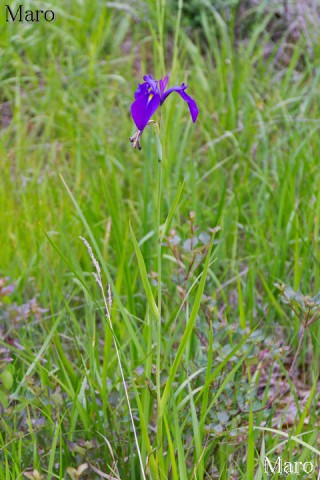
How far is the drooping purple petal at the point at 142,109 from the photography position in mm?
1208

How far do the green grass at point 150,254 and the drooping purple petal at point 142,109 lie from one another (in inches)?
3.0

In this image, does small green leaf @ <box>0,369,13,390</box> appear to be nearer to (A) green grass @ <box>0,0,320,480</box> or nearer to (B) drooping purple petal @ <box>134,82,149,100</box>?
(A) green grass @ <box>0,0,320,480</box>

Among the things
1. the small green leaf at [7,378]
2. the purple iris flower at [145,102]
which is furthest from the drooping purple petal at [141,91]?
the small green leaf at [7,378]

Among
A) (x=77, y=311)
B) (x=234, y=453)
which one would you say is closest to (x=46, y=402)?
(x=234, y=453)

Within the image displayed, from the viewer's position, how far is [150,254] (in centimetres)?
216

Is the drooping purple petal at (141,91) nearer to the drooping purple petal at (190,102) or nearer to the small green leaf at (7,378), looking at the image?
the drooping purple petal at (190,102)

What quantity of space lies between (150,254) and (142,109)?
99 centimetres

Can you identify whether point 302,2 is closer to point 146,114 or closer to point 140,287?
point 140,287

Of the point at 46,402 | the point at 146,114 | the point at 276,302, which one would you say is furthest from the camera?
the point at 276,302

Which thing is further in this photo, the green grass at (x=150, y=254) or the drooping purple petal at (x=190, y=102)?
the green grass at (x=150, y=254)

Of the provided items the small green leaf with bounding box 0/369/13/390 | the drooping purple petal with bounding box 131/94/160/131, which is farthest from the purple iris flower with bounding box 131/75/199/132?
the small green leaf with bounding box 0/369/13/390

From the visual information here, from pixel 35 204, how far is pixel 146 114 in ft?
4.43

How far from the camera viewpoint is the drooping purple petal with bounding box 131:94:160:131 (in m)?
1.21

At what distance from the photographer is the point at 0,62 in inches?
132
